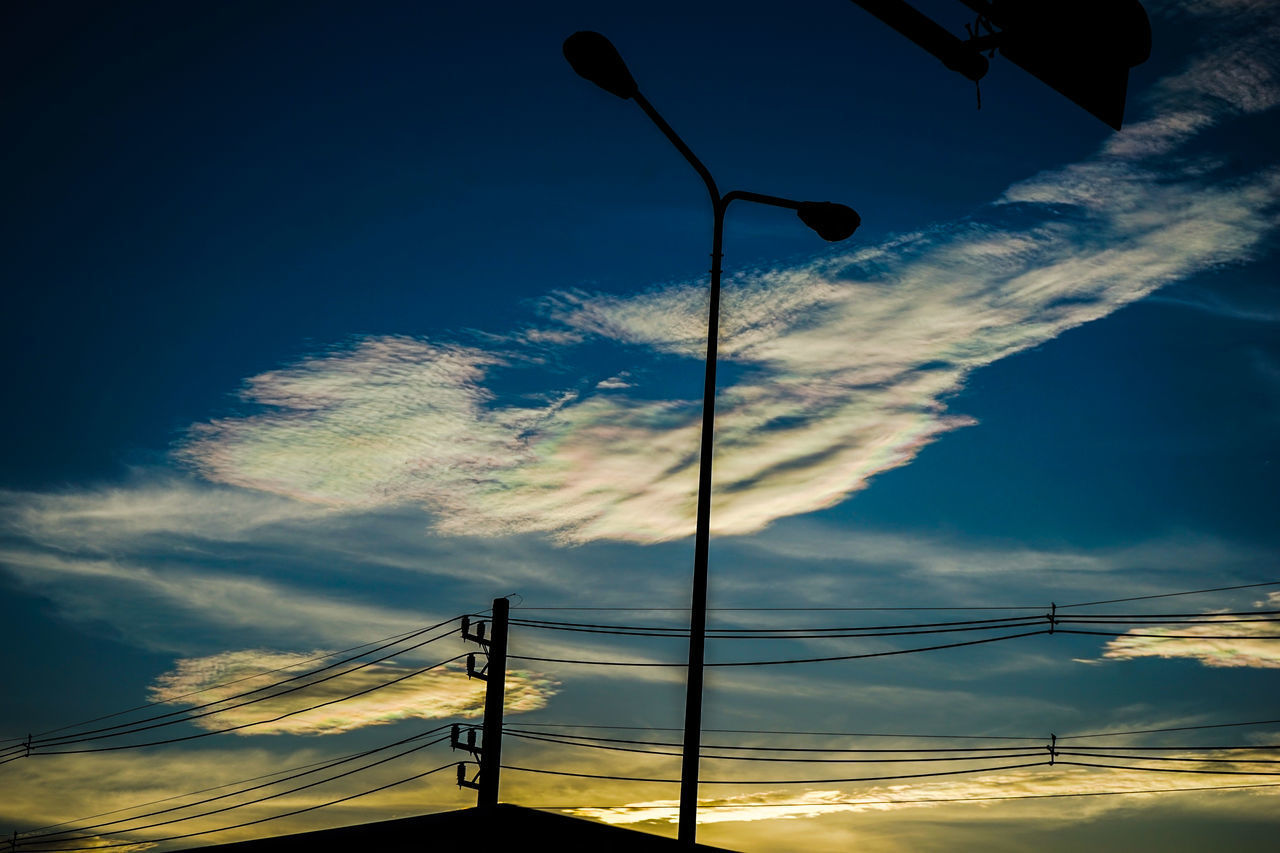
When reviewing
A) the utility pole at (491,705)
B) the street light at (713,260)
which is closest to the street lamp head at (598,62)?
the street light at (713,260)

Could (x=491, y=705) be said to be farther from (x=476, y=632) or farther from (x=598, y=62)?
(x=598, y=62)

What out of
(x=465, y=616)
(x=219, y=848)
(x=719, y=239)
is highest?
(x=719, y=239)

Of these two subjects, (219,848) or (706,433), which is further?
(219,848)

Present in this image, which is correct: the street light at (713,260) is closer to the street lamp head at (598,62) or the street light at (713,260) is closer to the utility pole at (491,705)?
the street lamp head at (598,62)

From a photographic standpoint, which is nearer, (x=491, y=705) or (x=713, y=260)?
(x=713, y=260)

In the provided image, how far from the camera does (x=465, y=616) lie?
89.2 ft

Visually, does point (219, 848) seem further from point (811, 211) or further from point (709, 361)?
point (811, 211)

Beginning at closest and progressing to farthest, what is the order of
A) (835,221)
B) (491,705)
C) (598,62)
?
(598,62) → (835,221) → (491,705)

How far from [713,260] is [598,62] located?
3164 millimetres

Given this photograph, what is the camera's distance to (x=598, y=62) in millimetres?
9703

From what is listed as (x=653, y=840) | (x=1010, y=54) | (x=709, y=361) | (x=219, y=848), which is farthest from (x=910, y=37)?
(x=219, y=848)

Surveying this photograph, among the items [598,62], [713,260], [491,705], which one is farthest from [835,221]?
[491,705]

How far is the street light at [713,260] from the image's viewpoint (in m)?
9.71

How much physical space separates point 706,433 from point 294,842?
15345 millimetres
